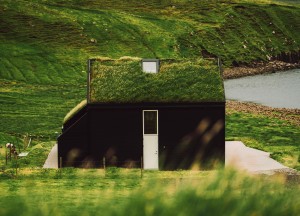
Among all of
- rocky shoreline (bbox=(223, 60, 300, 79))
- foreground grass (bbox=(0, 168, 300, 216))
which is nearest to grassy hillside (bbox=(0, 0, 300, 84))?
rocky shoreline (bbox=(223, 60, 300, 79))

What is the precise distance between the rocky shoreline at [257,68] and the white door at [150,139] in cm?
8286

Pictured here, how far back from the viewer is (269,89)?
89.4 m

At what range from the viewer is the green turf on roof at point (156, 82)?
1139 inches

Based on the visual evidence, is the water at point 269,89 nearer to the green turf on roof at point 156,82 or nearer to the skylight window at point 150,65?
the green turf on roof at point 156,82

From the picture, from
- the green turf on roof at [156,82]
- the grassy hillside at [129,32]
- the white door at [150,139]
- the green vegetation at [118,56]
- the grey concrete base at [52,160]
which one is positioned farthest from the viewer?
the grassy hillside at [129,32]

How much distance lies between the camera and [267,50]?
13725 cm

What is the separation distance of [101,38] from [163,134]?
90.0 m

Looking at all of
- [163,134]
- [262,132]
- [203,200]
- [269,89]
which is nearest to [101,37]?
[269,89]

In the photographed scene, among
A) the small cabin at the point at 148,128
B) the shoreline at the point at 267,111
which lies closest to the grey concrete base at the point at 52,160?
the small cabin at the point at 148,128

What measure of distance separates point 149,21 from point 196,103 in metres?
104

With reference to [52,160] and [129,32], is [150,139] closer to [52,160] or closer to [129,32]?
[52,160]

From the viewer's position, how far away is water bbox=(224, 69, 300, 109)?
74562 millimetres

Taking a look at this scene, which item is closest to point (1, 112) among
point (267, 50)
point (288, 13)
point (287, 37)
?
point (267, 50)

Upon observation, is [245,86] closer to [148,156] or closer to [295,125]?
[295,125]
